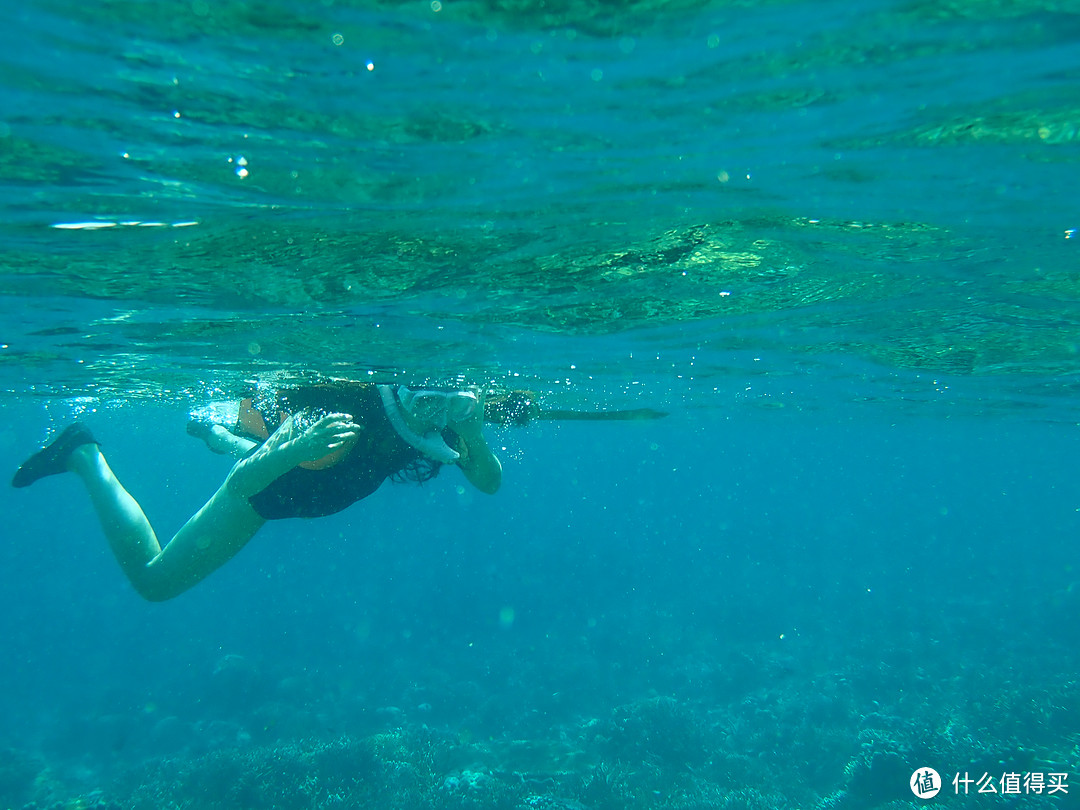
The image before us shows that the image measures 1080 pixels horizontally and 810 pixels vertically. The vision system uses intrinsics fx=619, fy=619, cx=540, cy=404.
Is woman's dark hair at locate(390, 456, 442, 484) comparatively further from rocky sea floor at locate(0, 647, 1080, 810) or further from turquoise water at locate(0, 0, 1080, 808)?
rocky sea floor at locate(0, 647, 1080, 810)

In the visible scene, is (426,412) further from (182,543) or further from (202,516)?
(182,543)

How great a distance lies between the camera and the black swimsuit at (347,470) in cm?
753

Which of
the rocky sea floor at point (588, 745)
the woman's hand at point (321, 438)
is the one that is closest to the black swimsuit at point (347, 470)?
the woman's hand at point (321, 438)

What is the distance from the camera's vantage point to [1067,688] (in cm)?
2030

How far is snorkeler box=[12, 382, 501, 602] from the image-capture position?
6.99m

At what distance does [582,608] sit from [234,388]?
28072 millimetres

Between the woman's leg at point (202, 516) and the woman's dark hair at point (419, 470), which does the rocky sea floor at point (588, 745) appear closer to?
the woman's leg at point (202, 516)

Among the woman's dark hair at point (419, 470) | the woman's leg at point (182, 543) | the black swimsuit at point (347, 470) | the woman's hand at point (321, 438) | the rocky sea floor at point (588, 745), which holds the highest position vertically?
the woman's hand at point (321, 438)

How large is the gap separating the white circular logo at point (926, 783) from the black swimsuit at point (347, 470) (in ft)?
51.7

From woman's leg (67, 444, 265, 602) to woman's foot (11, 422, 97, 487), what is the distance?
80.3 inches

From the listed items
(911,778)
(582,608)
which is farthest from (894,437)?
(911,778)

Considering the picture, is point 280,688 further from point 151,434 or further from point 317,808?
point 151,434

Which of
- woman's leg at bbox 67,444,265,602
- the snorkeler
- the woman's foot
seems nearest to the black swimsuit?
the snorkeler

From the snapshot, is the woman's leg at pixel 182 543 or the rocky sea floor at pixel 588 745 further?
the rocky sea floor at pixel 588 745
